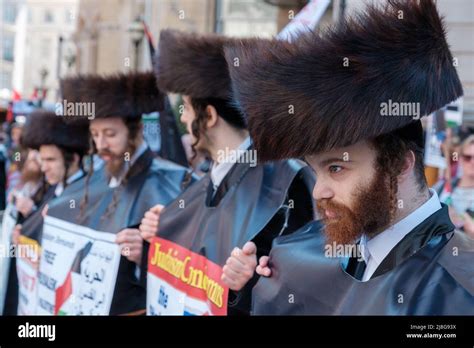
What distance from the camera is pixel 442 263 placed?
99.8 inches

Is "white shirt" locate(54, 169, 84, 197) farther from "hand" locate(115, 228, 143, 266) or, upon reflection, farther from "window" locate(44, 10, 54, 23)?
"window" locate(44, 10, 54, 23)

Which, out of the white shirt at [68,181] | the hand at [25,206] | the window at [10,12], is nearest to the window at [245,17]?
the window at [10,12]

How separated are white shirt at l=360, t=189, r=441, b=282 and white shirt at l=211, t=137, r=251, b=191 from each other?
1.28m

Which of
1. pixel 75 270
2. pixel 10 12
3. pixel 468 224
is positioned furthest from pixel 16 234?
pixel 10 12

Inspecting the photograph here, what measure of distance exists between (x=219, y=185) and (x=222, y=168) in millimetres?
74

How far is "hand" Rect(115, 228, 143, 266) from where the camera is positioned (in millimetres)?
4805

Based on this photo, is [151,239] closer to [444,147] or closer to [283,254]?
[283,254]

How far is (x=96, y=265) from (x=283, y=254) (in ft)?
7.05

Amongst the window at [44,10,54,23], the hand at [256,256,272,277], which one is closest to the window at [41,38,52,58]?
the window at [44,10,54,23]

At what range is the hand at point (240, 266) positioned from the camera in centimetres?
335

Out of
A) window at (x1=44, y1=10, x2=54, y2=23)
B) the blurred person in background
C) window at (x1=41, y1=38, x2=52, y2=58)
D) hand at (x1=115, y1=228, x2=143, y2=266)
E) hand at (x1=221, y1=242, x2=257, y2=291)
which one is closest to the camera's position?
hand at (x1=221, y1=242, x2=257, y2=291)

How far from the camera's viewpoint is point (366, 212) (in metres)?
2.70

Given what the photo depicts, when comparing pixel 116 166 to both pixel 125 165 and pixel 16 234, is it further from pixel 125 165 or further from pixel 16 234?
pixel 16 234

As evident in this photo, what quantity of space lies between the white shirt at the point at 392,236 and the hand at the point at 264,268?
0.44 m
